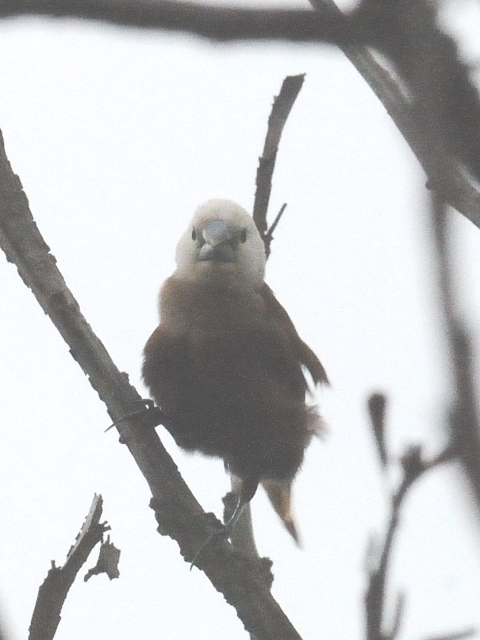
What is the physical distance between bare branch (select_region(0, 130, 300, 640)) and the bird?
328 millimetres

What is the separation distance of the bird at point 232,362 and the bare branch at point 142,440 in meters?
0.33

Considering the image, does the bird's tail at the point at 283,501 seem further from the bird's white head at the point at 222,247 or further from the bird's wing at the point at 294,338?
the bird's white head at the point at 222,247

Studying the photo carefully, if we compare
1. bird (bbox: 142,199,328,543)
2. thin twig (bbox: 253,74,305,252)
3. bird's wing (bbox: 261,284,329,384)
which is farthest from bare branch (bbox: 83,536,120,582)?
thin twig (bbox: 253,74,305,252)

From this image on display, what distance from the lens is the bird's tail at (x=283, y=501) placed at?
3.17 meters

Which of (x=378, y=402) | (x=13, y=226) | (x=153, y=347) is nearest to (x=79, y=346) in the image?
(x=13, y=226)

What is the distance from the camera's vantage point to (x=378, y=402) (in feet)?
2.33

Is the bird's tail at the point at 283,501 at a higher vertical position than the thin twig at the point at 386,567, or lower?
higher

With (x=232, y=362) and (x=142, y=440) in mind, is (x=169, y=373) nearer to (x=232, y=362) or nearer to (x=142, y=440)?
(x=232, y=362)

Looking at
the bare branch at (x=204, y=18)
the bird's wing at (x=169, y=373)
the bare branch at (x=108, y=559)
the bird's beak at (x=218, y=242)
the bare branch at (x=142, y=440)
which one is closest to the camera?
the bare branch at (x=204, y=18)

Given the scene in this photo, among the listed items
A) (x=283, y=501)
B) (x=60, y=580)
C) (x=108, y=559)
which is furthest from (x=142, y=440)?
(x=283, y=501)

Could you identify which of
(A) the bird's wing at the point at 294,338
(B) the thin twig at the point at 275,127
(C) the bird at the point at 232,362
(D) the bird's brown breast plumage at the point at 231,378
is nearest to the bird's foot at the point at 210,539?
(C) the bird at the point at 232,362

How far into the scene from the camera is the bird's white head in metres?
2.91

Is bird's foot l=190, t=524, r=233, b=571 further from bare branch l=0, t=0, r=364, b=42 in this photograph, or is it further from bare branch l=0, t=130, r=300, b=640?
bare branch l=0, t=0, r=364, b=42

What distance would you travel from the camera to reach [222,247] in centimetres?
290
